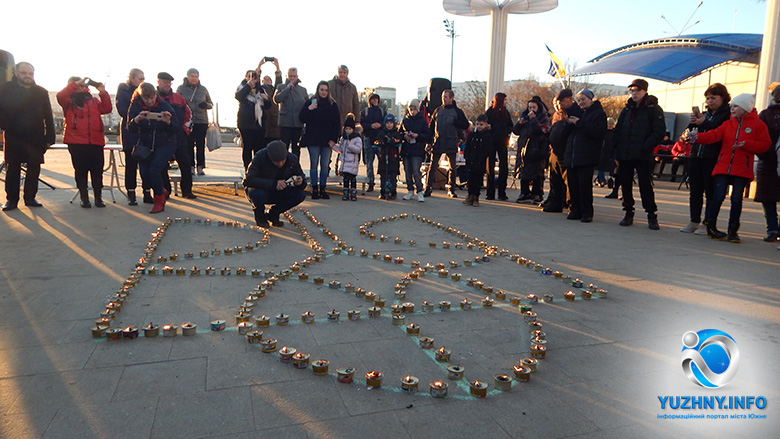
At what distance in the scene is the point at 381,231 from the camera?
7.53m

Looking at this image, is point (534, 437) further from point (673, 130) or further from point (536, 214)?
point (673, 130)

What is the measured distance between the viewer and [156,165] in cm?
823


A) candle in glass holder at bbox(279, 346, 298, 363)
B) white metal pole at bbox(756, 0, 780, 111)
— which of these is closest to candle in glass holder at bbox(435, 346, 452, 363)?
candle in glass holder at bbox(279, 346, 298, 363)

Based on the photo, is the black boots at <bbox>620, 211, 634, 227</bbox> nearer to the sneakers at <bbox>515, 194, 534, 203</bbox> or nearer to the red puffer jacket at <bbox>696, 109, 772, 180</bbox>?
the red puffer jacket at <bbox>696, 109, 772, 180</bbox>

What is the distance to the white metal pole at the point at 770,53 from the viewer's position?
12.2 meters

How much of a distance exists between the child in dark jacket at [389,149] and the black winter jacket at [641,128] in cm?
416

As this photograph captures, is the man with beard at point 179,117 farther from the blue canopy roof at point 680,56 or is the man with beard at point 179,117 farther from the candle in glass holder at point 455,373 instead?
the blue canopy roof at point 680,56

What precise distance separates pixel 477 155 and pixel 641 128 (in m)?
2.95

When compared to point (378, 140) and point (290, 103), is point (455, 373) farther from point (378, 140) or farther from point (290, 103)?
point (290, 103)

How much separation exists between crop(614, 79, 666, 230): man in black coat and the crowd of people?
2 centimetres

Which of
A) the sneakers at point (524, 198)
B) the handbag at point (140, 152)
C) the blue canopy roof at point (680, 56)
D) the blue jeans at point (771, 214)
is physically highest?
the blue canopy roof at point (680, 56)

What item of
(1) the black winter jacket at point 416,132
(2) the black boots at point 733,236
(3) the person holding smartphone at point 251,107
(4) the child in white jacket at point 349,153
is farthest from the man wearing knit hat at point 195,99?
(2) the black boots at point 733,236

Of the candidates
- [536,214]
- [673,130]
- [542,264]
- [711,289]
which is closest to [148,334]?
[542,264]

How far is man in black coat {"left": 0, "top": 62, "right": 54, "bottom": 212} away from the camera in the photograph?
7914mm
